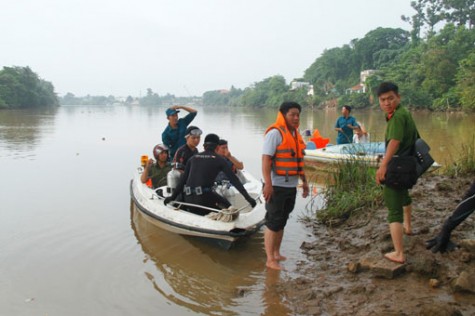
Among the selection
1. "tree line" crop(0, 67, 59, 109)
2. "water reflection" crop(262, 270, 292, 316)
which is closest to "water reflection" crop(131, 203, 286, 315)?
"water reflection" crop(262, 270, 292, 316)

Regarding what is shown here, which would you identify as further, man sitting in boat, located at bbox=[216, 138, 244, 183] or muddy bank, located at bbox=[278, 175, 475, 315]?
man sitting in boat, located at bbox=[216, 138, 244, 183]

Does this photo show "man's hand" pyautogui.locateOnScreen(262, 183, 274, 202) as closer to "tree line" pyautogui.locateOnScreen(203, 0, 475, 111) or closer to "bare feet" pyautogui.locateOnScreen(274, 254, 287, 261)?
"bare feet" pyautogui.locateOnScreen(274, 254, 287, 261)

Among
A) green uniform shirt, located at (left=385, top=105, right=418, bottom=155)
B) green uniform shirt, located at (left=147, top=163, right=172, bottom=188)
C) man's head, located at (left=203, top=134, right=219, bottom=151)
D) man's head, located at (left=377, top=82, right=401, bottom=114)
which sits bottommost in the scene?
green uniform shirt, located at (left=147, top=163, right=172, bottom=188)

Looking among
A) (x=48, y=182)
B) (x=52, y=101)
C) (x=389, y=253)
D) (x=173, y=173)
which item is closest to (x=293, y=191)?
(x=389, y=253)

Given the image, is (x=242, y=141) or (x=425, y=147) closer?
(x=425, y=147)

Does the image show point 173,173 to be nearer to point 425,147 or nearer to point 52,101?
point 425,147

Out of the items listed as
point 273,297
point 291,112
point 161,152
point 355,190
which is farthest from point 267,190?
point 161,152

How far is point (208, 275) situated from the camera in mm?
4941

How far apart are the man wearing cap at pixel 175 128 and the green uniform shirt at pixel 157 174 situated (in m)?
0.46

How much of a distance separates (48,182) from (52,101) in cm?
8006

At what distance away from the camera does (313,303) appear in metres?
3.84

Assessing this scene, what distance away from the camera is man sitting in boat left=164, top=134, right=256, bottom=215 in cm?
534

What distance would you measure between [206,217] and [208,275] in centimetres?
75

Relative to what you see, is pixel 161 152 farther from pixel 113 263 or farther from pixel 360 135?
pixel 360 135
